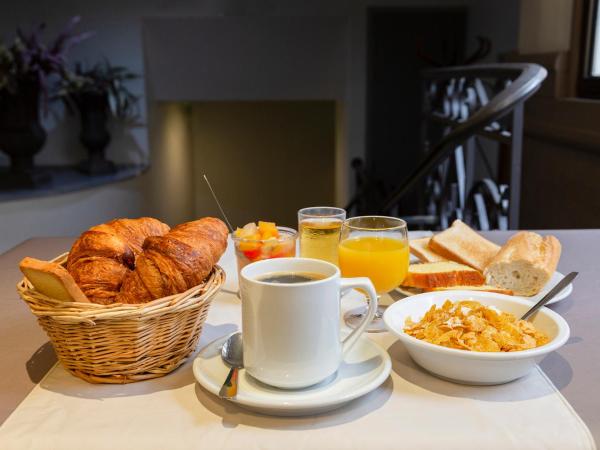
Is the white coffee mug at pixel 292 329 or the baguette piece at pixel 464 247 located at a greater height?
the white coffee mug at pixel 292 329

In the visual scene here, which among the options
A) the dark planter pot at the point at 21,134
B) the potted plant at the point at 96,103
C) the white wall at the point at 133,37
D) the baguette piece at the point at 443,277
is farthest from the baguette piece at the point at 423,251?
the potted plant at the point at 96,103

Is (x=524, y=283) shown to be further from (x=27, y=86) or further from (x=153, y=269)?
(x=27, y=86)

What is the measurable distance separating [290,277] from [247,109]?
5.44 meters

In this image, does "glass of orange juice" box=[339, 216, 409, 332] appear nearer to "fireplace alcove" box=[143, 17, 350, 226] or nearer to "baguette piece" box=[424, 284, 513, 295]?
"baguette piece" box=[424, 284, 513, 295]

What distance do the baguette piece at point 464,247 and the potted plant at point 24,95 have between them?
258 centimetres

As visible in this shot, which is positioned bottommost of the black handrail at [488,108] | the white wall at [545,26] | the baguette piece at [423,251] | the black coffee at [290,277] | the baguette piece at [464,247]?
the baguette piece at [423,251]

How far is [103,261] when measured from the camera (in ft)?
2.60

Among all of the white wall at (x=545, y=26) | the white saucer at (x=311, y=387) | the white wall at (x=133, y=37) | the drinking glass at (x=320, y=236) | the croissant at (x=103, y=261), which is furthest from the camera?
the white wall at (x=133, y=37)

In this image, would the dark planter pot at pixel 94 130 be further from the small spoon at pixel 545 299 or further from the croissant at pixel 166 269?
the small spoon at pixel 545 299

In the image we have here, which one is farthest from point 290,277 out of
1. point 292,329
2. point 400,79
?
point 400,79

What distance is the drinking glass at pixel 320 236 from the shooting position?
109 centimetres

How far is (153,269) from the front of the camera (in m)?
0.75

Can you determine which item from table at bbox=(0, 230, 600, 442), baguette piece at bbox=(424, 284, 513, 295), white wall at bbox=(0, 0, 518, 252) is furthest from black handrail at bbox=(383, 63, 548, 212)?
white wall at bbox=(0, 0, 518, 252)

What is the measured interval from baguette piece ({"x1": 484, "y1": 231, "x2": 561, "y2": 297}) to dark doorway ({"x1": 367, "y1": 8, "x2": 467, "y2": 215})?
3.78m
